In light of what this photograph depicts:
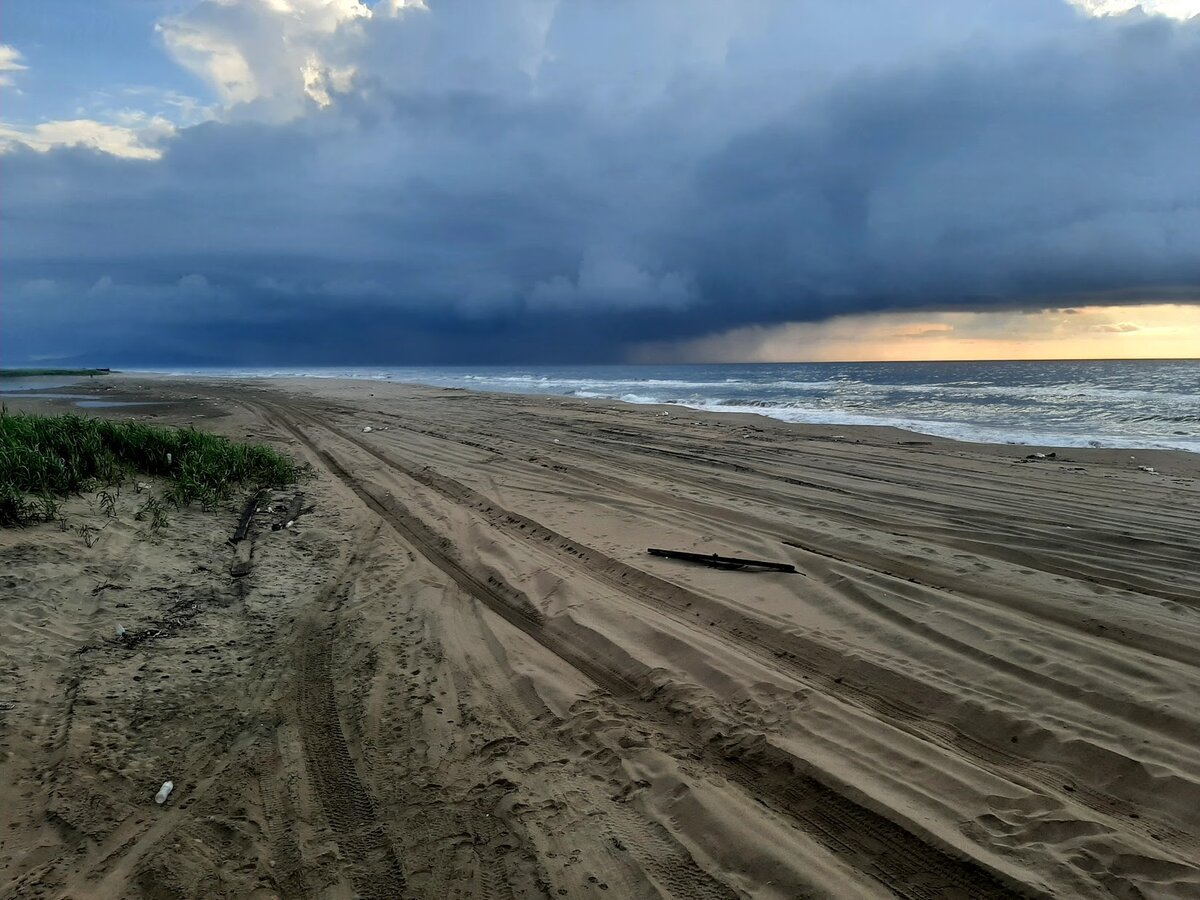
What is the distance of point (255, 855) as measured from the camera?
2.65 meters

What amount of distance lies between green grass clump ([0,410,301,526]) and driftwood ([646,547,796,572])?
18.4 feet

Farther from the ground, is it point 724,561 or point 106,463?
point 106,463

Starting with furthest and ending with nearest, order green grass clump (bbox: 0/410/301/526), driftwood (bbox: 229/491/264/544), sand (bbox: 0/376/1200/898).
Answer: driftwood (bbox: 229/491/264/544)
green grass clump (bbox: 0/410/301/526)
sand (bbox: 0/376/1200/898)

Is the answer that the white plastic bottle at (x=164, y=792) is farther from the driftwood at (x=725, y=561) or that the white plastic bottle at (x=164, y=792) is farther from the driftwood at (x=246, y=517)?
the driftwood at (x=725, y=561)

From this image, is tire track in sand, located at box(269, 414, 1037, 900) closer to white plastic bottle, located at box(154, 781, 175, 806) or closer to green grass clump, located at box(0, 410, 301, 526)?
white plastic bottle, located at box(154, 781, 175, 806)

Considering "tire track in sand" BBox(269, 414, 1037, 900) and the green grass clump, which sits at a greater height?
the green grass clump

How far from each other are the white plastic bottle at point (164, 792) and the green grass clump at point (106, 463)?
3.94 m

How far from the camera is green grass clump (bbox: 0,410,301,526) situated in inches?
239

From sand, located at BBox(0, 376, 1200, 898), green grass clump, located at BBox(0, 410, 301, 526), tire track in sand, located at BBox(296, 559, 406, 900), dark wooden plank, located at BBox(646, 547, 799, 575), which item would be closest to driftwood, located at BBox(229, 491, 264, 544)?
sand, located at BBox(0, 376, 1200, 898)

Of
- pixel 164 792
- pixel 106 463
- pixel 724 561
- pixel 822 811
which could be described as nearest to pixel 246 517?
pixel 106 463

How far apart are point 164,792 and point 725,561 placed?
4.49 metres

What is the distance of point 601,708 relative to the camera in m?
3.72

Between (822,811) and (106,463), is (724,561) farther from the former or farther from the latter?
(106,463)

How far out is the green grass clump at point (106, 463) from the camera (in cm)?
607
